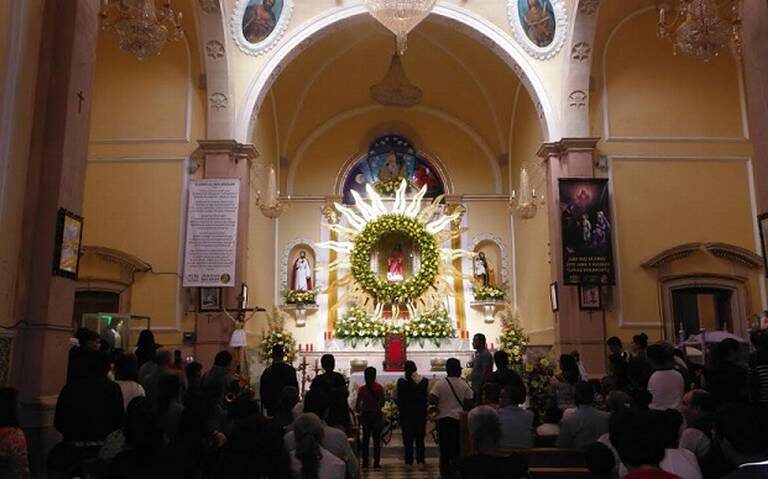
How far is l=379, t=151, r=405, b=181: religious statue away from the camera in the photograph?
57.5 feet

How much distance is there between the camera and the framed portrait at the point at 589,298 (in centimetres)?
1124

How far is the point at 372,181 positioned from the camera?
17.5 metres

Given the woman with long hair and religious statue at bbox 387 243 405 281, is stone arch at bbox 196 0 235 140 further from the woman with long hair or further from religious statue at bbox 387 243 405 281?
the woman with long hair

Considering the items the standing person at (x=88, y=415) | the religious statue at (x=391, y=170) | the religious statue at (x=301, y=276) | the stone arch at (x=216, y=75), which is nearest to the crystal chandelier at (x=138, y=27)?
the stone arch at (x=216, y=75)

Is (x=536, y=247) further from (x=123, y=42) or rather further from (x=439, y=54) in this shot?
(x=123, y=42)

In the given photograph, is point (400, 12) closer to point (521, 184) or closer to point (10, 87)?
point (521, 184)

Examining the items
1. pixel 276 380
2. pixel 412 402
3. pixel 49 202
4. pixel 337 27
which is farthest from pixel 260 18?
pixel 276 380

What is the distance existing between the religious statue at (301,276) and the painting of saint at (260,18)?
5.73 metres

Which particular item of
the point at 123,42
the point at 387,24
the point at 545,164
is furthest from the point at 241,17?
the point at 545,164

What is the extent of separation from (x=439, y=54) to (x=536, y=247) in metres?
5.08

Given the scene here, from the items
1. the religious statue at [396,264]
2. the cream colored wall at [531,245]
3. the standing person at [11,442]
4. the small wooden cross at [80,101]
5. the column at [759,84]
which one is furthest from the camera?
the religious statue at [396,264]

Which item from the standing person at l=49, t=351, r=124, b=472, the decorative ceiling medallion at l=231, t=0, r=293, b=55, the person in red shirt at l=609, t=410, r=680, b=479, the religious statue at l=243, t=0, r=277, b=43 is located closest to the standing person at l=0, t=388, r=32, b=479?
the standing person at l=49, t=351, r=124, b=472

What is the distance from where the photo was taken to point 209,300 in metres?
11.5

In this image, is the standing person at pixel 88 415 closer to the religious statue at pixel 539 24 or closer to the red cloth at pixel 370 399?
the red cloth at pixel 370 399
